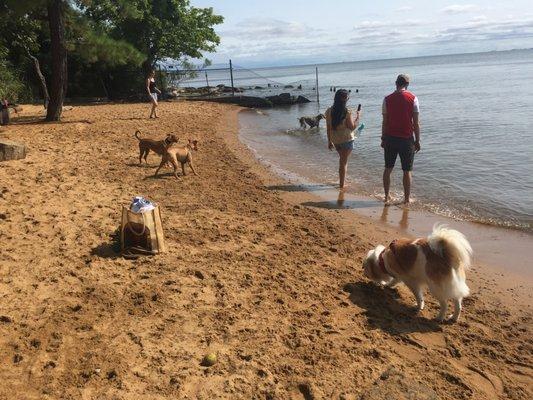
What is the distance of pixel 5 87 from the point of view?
59.6 feet

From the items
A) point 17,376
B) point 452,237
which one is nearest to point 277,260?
point 452,237

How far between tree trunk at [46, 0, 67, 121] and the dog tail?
45.0 ft

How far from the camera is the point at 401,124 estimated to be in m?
7.69

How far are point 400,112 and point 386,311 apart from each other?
13.6ft

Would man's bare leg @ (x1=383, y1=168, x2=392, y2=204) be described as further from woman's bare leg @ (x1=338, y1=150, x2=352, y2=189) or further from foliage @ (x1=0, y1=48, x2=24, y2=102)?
foliage @ (x1=0, y1=48, x2=24, y2=102)

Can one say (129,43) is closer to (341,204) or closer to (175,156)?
(175,156)

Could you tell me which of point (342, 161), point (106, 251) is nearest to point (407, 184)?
point (342, 161)

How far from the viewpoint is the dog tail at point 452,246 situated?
159 inches

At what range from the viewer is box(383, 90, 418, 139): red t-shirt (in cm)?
756

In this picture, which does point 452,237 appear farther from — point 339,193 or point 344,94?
point 339,193

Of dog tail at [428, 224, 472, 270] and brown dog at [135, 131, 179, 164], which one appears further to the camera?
brown dog at [135, 131, 179, 164]

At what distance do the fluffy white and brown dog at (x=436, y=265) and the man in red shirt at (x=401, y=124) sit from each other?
3625 millimetres

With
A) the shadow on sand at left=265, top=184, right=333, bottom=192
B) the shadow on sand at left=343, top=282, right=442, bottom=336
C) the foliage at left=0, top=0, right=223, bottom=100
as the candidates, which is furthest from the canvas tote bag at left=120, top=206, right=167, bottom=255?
the foliage at left=0, top=0, right=223, bottom=100

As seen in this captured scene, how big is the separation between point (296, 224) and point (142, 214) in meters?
2.62
